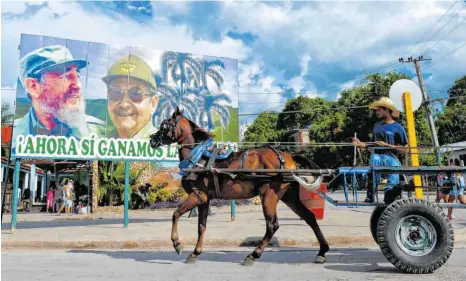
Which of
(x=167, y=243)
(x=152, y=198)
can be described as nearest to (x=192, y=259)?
(x=167, y=243)

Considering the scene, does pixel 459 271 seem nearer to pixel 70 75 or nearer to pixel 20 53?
pixel 70 75

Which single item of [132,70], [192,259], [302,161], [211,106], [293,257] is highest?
[132,70]

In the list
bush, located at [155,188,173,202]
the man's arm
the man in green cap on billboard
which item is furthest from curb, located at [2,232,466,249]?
bush, located at [155,188,173,202]

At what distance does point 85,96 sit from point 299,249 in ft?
24.5

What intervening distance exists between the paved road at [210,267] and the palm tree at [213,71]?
681 cm

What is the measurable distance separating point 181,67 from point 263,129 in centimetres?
5031

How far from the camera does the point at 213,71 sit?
13.6m

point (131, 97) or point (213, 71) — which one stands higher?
point (213, 71)

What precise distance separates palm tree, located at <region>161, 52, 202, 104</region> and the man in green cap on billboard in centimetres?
56

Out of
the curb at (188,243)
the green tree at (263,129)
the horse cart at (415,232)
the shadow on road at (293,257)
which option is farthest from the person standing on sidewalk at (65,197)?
the green tree at (263,129)

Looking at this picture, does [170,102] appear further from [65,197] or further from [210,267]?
[65,197]

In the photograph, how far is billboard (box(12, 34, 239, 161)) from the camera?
37.4 ft

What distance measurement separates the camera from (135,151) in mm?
12109

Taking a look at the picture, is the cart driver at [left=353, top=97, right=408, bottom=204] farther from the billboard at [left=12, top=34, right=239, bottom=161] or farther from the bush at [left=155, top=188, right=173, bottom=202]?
the bush at [left=155, top=188, right=173, bottom=202]
